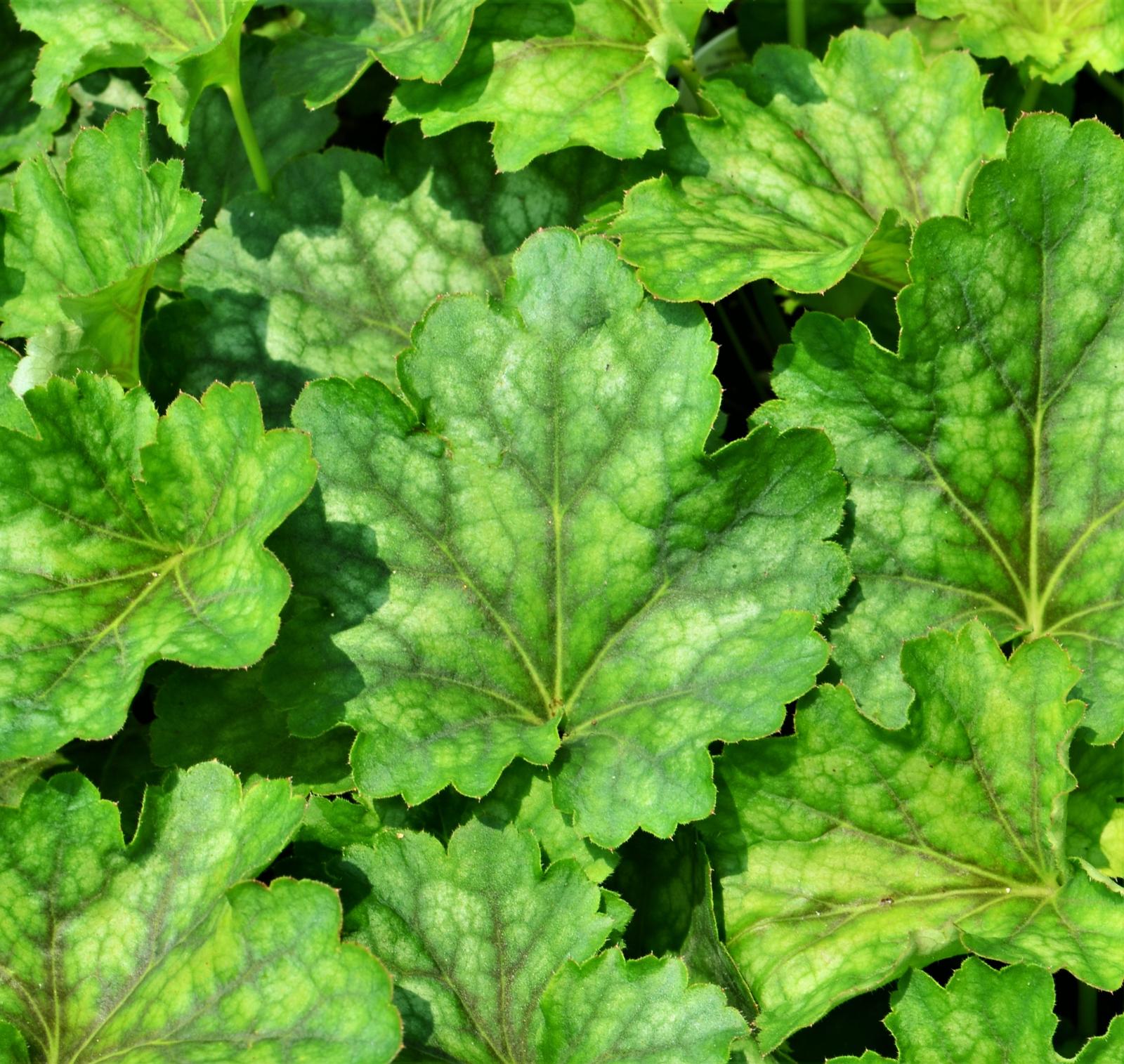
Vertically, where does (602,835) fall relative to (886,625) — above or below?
below

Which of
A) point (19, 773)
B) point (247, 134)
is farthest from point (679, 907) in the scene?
point (247, 134)

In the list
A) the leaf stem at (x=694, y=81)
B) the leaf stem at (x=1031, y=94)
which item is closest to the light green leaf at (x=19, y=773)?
the leaf stem at (x=694, y=81)

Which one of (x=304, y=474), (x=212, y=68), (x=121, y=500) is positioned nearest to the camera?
(x=304, y=474)

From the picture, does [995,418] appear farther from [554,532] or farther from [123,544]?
[123,544]

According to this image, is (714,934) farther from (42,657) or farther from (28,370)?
(28,370)

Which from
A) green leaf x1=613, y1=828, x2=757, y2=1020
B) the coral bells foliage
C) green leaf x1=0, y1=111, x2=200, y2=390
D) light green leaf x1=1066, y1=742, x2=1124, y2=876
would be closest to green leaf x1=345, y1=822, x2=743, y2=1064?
the coral bells foliage

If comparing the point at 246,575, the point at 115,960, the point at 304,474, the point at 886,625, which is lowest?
the point at 115,960

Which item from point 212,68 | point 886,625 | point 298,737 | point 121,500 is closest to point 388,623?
point 298,737
